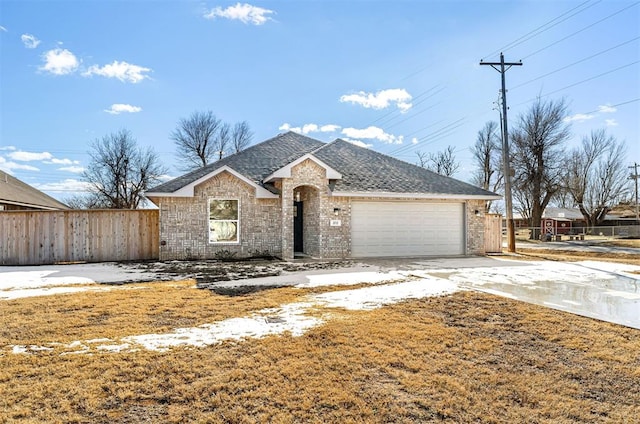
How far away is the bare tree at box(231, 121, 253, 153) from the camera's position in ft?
133

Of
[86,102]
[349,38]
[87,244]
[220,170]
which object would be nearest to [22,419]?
[220,170]

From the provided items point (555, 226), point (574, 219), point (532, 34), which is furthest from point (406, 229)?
point (574, 219)

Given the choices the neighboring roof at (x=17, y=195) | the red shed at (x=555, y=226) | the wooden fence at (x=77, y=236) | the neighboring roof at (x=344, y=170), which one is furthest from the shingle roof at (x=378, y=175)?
the red shed at (x=555, y=226)

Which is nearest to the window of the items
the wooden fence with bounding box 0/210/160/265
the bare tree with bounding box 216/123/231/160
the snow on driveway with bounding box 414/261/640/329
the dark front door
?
the wooden fence with bounding box 0/210/160/265

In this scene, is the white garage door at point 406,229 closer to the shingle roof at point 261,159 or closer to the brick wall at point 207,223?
the brick wall at point 207,223

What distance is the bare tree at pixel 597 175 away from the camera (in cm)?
3953

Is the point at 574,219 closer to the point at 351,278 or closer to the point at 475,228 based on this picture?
the point at 475,228

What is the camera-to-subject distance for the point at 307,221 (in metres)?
15.3

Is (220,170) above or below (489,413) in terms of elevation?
above

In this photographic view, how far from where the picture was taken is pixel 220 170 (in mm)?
13469

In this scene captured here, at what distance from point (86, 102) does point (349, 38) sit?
49.2ft

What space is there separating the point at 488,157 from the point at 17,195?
132 ft

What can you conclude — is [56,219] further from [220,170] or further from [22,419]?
[22,419]

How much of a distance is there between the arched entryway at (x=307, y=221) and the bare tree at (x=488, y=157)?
28.4 m
